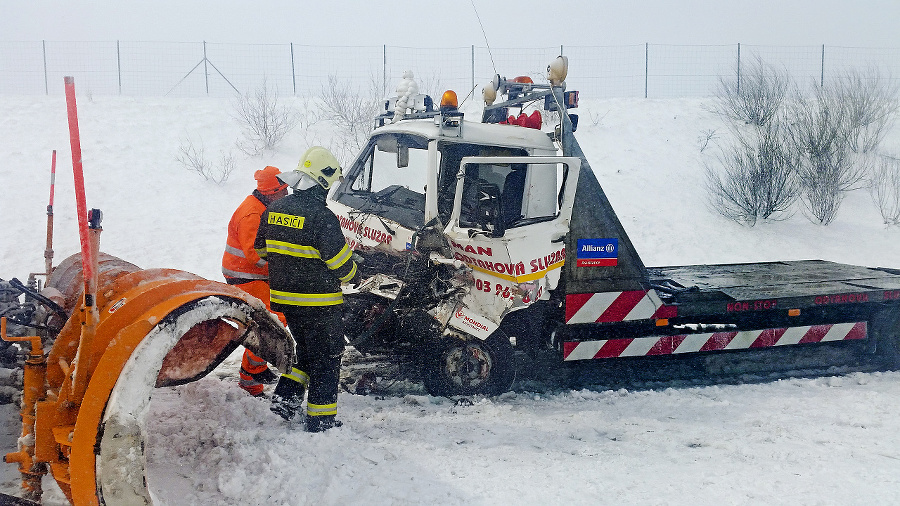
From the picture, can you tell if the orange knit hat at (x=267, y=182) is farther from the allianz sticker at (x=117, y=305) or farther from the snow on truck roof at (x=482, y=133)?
the allianz sticker at (x=117, y=305)

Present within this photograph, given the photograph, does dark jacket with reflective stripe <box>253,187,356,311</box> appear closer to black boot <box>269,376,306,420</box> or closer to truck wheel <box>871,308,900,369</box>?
black boot <box>269,376,306,420</box>

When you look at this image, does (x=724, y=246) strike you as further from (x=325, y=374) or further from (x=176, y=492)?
(x=176, y=492)

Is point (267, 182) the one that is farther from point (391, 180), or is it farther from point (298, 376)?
point (298, 376)

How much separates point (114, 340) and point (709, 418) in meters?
4.34

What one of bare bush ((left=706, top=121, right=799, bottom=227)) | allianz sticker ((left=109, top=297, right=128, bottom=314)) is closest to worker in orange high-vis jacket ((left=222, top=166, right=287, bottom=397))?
allianz sticker ((left=109, top=297, right=128, bottom=314))

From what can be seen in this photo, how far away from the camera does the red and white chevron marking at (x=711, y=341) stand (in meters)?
5.77

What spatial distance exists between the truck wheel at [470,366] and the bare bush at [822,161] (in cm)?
1162

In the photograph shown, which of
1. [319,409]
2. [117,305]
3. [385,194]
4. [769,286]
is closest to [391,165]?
[385,194]

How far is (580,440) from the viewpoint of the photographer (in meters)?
4.70

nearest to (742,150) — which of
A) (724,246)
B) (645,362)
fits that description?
(724,246)

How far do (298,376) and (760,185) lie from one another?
12.1 metres

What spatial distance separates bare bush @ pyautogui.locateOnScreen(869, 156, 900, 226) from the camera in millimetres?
14070

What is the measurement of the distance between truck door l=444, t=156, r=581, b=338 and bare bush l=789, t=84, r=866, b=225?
11155 millimetres

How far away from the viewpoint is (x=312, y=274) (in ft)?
14.4
